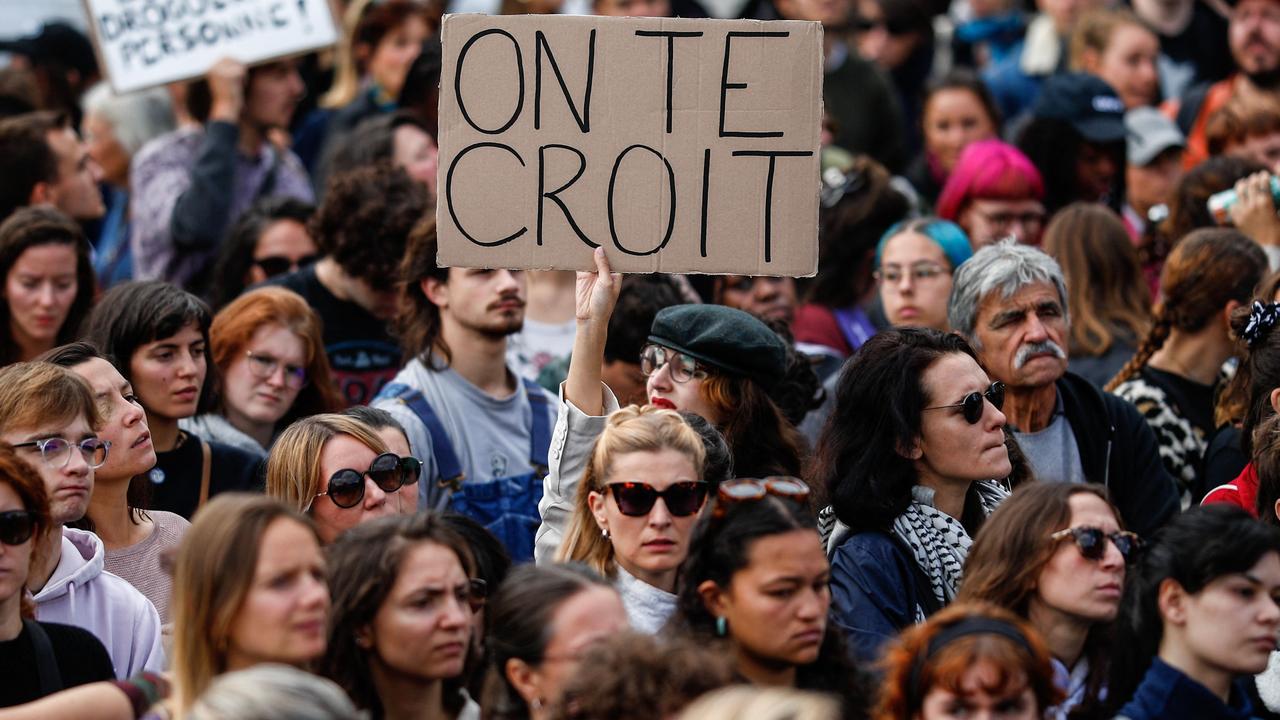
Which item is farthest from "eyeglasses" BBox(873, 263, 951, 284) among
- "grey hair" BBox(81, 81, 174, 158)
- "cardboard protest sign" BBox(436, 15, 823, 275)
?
"grey hair" BBox(81, 81, 174, 158)

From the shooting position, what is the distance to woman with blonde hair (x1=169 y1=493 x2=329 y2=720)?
4262 millimetres

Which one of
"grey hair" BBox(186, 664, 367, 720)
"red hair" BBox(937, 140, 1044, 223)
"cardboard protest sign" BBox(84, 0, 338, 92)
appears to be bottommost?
"grey hair" BBox(186, 664, 367, 720)

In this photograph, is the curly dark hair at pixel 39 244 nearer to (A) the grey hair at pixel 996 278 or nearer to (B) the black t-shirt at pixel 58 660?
(B) the black t-shirt at pixel 58 660

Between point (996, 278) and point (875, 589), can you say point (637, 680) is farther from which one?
point (996, 278)

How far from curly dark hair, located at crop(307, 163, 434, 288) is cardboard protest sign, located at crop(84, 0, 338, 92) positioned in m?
1.35

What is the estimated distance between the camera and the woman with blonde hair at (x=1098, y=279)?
7742 mm

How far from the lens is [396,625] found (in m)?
4.63

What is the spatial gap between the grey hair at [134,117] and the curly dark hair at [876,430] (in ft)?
18.5

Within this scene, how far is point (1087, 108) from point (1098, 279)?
2186mm

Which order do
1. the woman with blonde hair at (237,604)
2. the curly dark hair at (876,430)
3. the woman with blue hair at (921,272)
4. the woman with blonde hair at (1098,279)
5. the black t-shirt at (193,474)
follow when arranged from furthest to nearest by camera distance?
1. the woman with blue hair at (921,272)
2. the woman with blonde hair at (1098,279)
3. the black t-shirt at (193,474)
4. the curly dark hair at (876,430)
5. the woman with blonde hair at (237,604)

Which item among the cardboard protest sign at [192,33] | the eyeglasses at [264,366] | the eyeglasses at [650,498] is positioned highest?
the cardboard protest sign at [192,33]

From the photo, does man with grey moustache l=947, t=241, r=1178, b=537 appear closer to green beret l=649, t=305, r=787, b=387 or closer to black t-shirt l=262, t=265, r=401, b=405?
green beret l=649, t=305, r=787, b=387

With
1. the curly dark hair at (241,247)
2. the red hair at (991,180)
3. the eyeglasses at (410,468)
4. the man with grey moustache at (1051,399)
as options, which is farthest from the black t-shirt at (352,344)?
the red hair at (991,180)

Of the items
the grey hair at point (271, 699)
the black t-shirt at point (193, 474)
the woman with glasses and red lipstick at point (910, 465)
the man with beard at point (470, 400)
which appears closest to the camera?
the grey hair at point (271, 699)
